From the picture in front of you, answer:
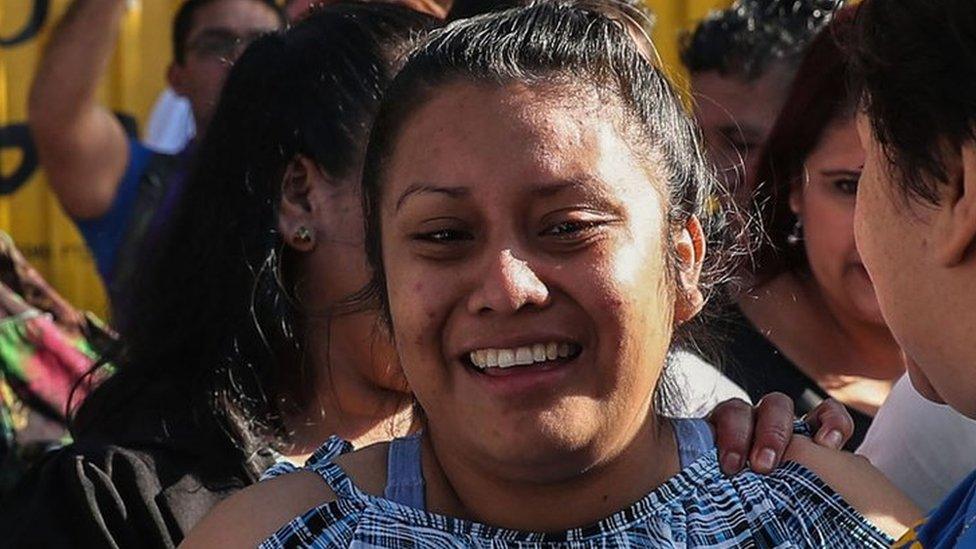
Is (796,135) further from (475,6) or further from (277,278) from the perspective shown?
(277,278)

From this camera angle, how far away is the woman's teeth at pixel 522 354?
67.7 inches

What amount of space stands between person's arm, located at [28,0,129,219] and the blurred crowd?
191 centimetres

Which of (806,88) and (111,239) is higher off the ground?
(806,88)

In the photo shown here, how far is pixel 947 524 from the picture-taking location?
1525 mm

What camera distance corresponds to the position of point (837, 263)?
3.09m

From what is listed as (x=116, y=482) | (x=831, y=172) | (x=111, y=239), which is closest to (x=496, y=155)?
(x=116, y=482)

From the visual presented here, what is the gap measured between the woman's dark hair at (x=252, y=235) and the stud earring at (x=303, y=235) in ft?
0.11

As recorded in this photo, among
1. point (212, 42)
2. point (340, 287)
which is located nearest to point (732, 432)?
point (340, 287)

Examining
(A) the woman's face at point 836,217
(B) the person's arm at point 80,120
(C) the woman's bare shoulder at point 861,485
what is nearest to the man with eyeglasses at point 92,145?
(B) the person's arm at point 80,120

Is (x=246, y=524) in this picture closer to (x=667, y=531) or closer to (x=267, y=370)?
(x=667, y=531)

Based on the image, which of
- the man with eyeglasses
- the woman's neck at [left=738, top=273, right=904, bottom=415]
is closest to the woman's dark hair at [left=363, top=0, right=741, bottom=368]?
the woman's neck at [left=738, top=273, right=904, bottom=415]

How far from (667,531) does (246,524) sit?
1.54 ft

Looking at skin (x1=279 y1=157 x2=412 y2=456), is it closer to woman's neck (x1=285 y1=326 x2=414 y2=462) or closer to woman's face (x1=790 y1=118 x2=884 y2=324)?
woman's neck (x1=285 y1=326 x2=414 y2=462)

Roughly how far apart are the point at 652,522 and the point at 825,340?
1474 mm
